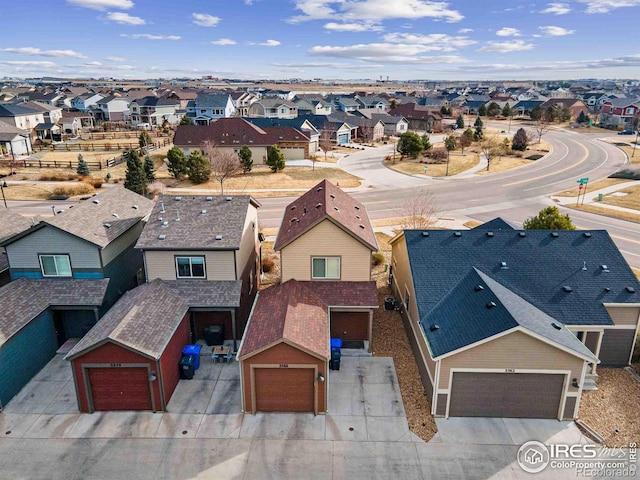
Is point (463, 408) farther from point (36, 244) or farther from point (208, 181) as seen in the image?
point (208, 181)

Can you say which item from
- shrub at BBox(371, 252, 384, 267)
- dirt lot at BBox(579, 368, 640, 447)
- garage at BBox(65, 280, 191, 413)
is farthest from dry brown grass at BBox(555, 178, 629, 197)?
garage at BBox(65, 280, 191, 413)

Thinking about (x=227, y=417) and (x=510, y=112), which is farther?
(x=510, y=112)

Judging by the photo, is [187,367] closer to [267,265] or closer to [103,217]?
[103,217]

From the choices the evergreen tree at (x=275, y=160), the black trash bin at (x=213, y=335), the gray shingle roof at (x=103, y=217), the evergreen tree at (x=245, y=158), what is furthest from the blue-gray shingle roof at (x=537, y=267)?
the evergreen tree at (x=245, y=158)

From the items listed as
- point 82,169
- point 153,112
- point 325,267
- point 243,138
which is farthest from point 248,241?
point 153,112

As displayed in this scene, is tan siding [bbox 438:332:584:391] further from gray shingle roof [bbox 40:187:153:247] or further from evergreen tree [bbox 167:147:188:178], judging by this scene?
evergreen tree [bbox 167:147:188:178]

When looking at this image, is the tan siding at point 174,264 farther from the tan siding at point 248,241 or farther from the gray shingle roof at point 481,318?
the gray shingle roof at point 481,318

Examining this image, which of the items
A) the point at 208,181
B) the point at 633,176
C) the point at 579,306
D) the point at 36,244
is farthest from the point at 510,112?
the point at 36,244
